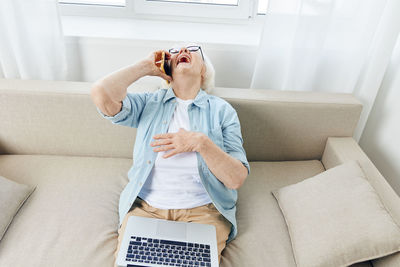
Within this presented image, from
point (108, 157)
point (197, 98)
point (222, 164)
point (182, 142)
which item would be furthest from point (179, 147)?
point (108, 157)

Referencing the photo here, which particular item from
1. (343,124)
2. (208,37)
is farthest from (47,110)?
(343,124)

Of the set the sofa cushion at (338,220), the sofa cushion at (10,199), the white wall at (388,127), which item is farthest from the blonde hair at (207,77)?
the white wall at (388,127)

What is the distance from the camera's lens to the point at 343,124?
5.48ft

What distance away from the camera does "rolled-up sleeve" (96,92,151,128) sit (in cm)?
129

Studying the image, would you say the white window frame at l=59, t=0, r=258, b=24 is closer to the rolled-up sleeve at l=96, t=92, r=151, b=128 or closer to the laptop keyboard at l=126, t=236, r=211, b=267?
the rolled-up sleeve at l=96, t=92, r=151, b=128

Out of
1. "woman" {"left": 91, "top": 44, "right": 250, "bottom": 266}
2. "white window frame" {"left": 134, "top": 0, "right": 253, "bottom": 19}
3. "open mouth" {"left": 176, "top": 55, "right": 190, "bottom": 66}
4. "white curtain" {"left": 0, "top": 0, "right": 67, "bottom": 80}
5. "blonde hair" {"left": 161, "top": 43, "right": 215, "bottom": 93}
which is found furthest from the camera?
"white window frame" {"left": 134, "top": 0, "right": 253, "bottom": 19}

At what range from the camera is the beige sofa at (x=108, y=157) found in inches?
50.5

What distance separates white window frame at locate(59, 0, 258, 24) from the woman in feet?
2.52

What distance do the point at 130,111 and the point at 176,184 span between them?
1.25ft

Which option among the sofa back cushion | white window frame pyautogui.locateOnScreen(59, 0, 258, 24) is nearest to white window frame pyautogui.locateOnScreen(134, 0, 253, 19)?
white window frame pyautogui.locateOnScreen(59, 0, 258, 24)

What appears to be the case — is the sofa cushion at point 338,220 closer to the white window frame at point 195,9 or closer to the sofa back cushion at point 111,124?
the sofa back cushion at point 111,124

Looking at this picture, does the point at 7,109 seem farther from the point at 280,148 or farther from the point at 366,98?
the point at 366,98

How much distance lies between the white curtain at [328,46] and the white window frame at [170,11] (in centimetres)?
47

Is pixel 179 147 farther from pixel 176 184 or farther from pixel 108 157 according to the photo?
pixel 108 157
